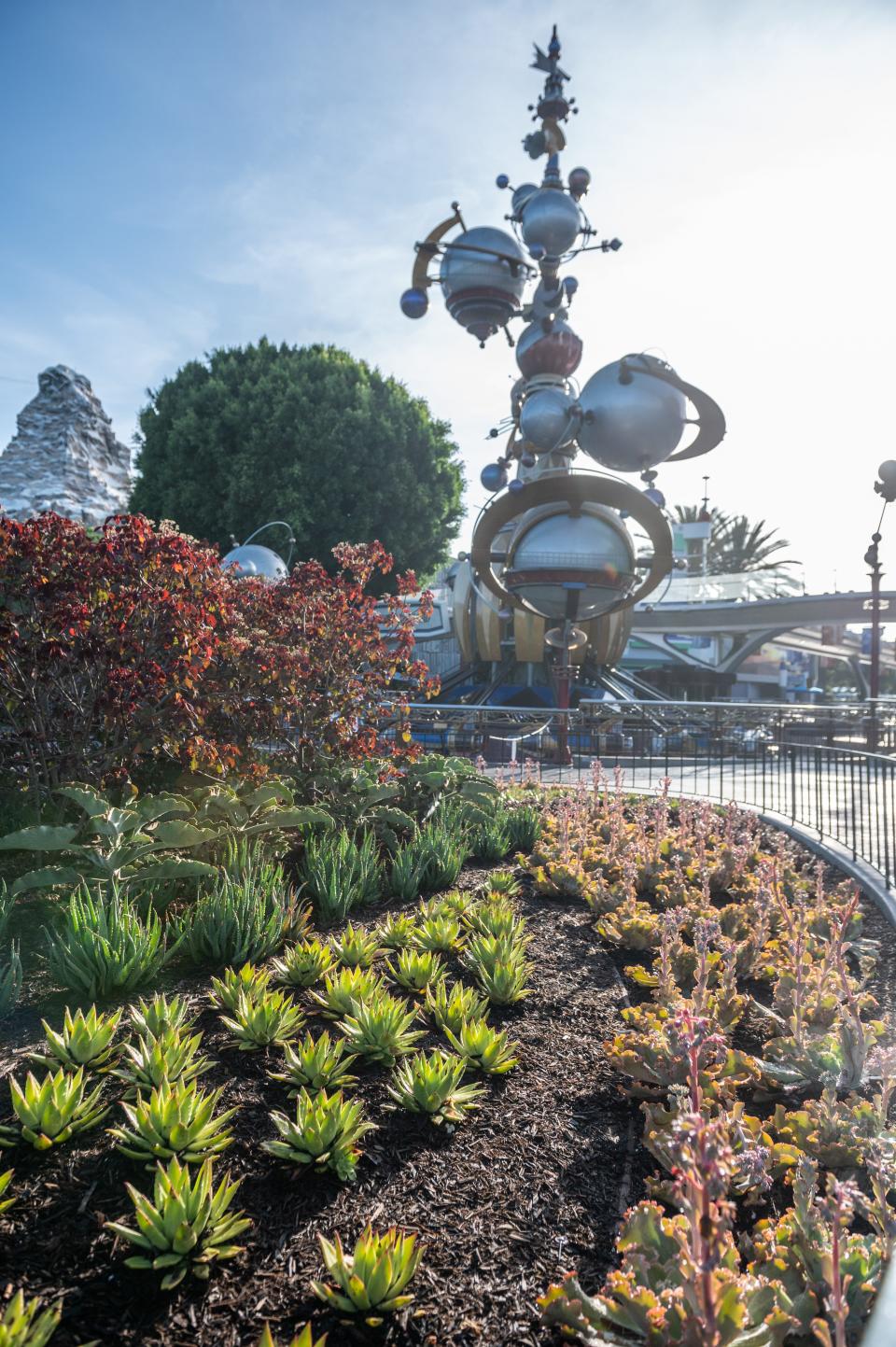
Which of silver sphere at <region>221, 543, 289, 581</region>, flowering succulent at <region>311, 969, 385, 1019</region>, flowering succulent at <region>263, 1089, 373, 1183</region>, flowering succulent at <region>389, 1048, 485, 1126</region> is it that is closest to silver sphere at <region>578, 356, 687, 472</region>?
silver sphere at <region>221, 543, 289, 581</region>

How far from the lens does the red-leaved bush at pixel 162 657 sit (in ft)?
17.4

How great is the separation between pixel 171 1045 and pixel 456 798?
15.7 feet

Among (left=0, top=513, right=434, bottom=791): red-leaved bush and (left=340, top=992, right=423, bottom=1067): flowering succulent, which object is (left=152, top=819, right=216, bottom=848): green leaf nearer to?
(left=0, top=513, right=434, bottom=791): red-leaved bush

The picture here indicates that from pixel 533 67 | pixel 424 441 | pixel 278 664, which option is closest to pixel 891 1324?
pixel 278 664

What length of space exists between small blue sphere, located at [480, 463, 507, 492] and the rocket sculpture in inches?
1.0

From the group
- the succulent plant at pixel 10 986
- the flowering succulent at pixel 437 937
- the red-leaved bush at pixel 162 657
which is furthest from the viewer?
the red-leaved bush at pixel 162 657

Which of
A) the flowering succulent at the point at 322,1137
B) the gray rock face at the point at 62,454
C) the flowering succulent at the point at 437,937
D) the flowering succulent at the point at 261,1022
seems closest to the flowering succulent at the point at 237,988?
the flowering succulent at the point at 261,1022

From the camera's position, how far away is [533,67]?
579 inches

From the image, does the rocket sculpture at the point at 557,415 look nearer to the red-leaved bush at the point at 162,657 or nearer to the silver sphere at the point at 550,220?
the silver sphere at the point at 550,220

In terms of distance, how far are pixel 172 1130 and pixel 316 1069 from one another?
0.58 m

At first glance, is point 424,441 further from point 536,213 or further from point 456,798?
point 456,798

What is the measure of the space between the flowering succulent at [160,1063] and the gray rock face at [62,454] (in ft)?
162

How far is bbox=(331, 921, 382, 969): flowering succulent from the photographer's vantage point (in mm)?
3902

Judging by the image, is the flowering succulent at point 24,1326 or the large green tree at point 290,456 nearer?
the flowering succulent at point 24,1326
